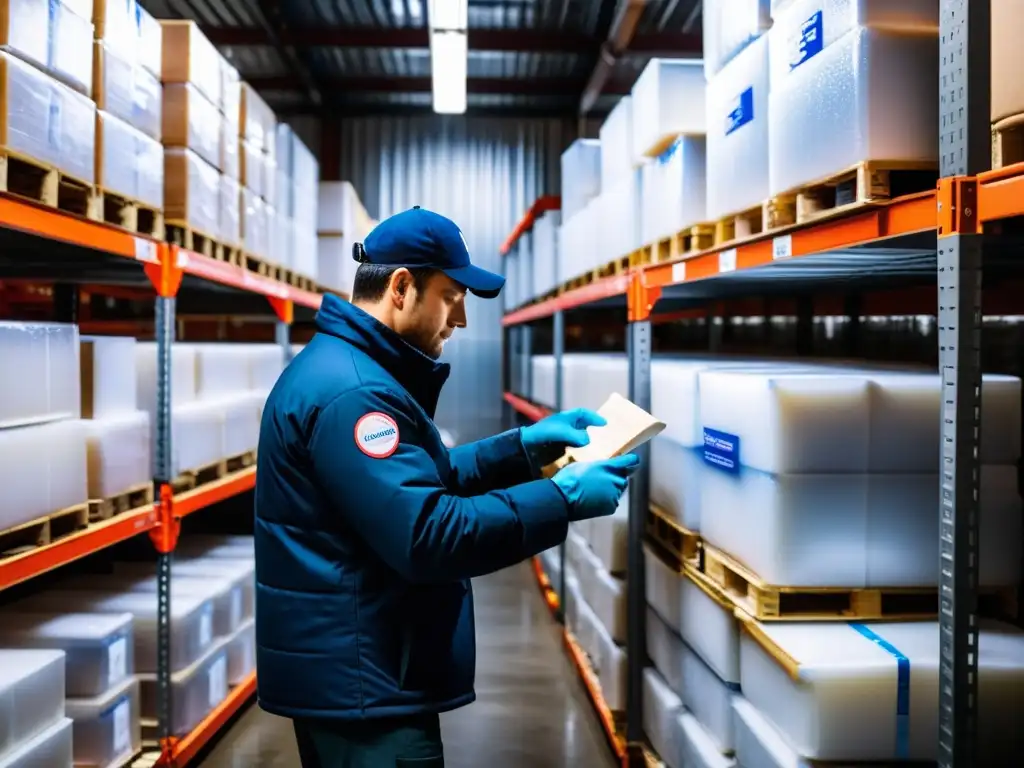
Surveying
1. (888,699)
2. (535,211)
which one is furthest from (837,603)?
(535,211)

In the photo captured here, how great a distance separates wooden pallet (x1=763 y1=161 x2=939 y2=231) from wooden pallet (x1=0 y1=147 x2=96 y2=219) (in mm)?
2408

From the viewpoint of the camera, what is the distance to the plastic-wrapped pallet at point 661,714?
3.67m

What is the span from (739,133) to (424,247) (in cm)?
127

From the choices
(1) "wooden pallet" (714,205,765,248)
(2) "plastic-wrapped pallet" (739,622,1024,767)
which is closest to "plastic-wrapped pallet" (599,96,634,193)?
(1) "wooden pallet" (714,205,765,248)

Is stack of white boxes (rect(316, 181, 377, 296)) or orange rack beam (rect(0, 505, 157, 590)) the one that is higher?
stack of white boxes (rect(316, 181, 377, 296))

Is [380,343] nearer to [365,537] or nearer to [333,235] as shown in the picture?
[365,537]

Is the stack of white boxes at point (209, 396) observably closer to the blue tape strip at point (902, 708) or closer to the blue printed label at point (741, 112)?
the blue printed label at point (741, 112)

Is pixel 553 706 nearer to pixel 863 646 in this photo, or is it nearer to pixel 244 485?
pixel 244 485

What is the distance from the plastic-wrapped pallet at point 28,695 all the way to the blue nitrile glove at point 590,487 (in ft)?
6.55

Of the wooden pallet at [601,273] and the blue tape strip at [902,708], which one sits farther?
the wooden pallet at [601,273]

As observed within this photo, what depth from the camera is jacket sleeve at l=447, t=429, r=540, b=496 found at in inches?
121

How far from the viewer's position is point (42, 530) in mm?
3242

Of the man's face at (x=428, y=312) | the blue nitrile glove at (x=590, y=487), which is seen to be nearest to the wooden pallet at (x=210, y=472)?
the man's face at (x=428, y=312)

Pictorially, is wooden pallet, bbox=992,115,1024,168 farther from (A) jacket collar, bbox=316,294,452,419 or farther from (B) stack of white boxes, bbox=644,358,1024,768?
(A) jacket collar, bbox=316,294,452,419
